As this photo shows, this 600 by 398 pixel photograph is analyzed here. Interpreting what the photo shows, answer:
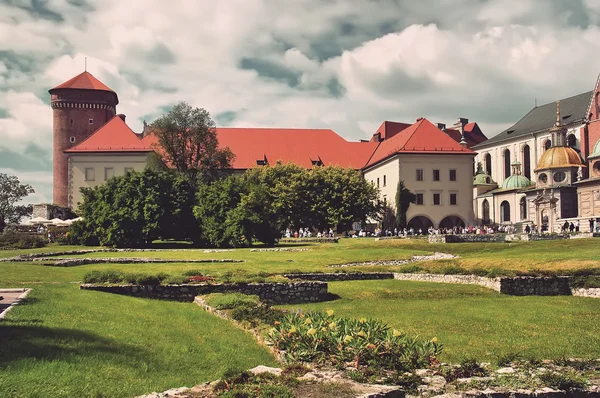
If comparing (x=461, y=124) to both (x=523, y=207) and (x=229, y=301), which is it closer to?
(x=523, y=207)

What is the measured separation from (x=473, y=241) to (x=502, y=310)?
29.9 meters

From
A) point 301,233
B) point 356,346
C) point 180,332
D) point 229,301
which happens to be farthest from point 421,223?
point 356,346

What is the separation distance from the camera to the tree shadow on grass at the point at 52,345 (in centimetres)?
797

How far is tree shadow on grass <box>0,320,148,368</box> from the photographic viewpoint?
314 inches

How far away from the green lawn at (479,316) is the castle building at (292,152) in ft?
176

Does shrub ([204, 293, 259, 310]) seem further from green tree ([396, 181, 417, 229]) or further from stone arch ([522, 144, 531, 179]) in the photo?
stone arch ([522, 144, 531, 179])

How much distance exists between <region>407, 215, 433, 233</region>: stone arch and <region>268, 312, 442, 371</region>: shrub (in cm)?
6914

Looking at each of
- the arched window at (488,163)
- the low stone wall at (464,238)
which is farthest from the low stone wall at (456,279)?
the arched window at (488,163)

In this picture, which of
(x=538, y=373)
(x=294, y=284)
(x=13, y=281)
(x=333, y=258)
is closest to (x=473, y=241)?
(x=333, y=258)

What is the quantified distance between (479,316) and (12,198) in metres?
92.1

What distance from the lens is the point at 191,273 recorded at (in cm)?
2145

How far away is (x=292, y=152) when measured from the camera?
88750 millimetres

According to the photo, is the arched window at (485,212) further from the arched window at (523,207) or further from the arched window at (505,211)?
the arched window at (523,207)

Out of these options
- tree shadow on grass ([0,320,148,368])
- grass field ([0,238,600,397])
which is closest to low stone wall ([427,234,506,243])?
grass field ([0,238,600,397])
